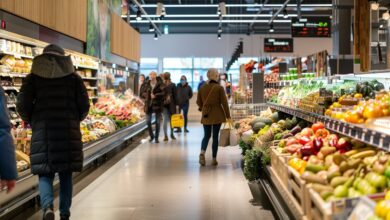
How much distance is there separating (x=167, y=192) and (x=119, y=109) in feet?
19.1

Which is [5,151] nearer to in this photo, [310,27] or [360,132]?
[360,132]

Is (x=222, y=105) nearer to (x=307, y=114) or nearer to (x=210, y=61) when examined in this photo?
(x=307, y=114)

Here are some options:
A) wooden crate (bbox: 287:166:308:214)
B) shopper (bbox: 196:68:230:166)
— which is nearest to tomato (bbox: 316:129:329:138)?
wooden crate (bbox: 287:166:308:214)

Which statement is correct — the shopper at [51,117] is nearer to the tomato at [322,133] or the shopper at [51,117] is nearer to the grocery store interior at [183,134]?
the grocery store interior at [183,134]

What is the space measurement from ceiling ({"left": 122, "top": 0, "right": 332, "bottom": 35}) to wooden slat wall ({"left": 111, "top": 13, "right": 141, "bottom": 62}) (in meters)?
0.96

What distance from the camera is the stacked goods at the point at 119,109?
11.4 meters

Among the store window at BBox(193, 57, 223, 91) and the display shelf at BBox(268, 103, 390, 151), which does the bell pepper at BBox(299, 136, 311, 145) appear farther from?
the store window at BBox(193, 57, 223, 91)

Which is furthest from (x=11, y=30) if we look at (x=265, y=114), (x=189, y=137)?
(x=189, y=137)

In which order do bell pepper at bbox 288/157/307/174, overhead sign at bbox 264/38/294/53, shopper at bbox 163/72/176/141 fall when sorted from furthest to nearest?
overhead sign at bbox 264/38/294/53
shopper at bbox 163/72/176/141
bell pepper at bbox 288/157/307/174

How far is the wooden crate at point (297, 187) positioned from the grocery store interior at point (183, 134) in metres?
0.02

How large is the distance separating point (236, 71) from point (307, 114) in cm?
2617

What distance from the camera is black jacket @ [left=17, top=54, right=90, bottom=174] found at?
4484 millimetres

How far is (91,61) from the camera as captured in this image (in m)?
11.9

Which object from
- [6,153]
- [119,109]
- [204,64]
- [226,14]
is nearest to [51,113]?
[6,153]
